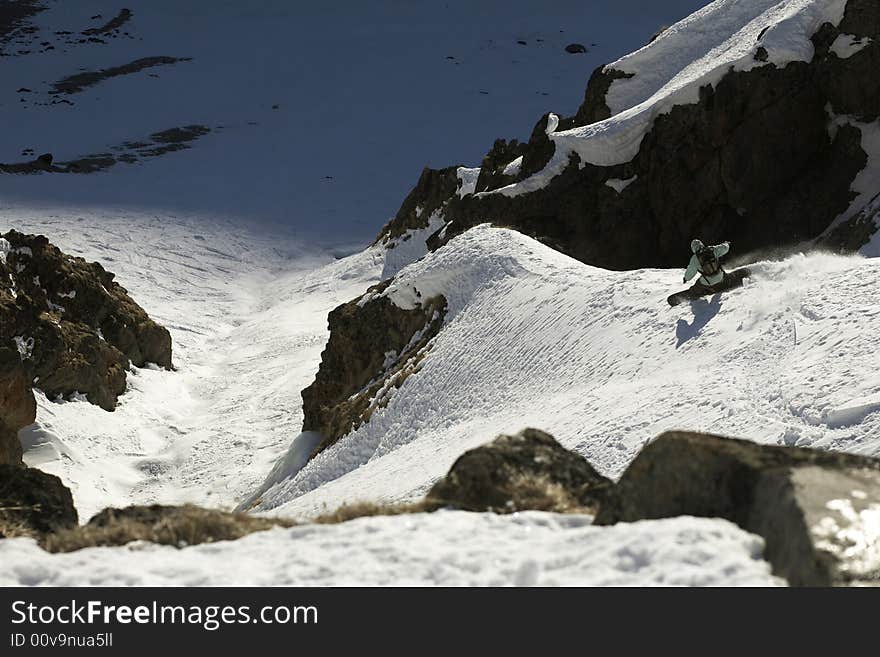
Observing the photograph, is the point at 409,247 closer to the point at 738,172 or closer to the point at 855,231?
the point at 738,172

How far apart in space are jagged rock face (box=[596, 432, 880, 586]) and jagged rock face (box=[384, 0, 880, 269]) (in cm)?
1994

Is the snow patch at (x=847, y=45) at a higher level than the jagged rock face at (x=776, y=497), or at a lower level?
higher

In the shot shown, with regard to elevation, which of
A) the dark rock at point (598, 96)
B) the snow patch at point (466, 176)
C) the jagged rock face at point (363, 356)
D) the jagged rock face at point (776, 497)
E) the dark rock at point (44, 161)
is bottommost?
the dark rock at point (44, 161)

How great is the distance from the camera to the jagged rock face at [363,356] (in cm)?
2408

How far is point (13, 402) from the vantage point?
25250 millimetres

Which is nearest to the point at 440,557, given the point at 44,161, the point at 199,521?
the point at 199,521

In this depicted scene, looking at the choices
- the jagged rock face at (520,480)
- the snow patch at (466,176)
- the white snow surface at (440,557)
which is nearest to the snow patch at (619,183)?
the snow patch at (466,176)

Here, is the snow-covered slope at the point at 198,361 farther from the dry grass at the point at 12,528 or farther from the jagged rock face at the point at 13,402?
the dry grass at the point at 12,528

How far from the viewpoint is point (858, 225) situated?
78.4 ft

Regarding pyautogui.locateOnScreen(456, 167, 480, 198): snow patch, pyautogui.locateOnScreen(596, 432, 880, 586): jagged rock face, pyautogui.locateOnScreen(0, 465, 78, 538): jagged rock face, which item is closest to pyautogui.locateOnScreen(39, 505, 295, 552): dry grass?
pyautogui.locateOnScreen(0, 465, 78, 538): jagged rock face

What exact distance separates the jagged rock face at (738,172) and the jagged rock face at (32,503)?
20.0 meters

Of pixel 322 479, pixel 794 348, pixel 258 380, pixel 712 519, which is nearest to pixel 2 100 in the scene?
pixel 258 380
